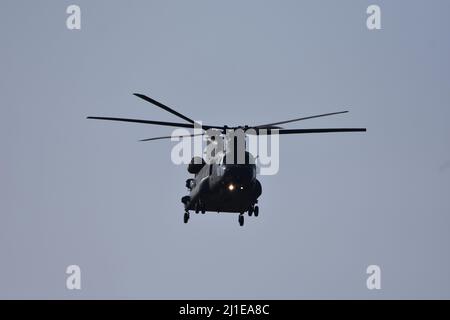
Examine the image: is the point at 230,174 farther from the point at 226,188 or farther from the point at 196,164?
the point at 196,164

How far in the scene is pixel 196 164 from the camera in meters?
57.9

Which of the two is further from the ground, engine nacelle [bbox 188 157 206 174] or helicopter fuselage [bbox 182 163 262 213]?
engine nacelle [bbox 188 157 206 174]

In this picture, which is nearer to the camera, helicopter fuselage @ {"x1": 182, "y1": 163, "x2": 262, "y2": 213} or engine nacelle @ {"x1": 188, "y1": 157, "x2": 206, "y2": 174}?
helicopter fuselage @ {"x1": 182, "y1": 163, "x2": 262, "y2": 213}

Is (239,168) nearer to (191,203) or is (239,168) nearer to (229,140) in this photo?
(229,140)

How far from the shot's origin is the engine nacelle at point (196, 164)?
57781 mm

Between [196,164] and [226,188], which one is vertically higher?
[196,164]

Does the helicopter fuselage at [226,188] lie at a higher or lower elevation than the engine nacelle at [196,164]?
lower

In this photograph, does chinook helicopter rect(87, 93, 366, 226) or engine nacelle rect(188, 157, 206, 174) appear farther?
engine nacelle rect(188, 157, 206, 174)

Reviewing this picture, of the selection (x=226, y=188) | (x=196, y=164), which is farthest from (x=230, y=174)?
(x=196, y=164)

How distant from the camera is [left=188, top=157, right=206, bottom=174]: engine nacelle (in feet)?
190

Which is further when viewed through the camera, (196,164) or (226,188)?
(196,164)

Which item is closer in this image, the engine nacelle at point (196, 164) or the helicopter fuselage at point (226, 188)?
the helicopter fuselage at point (226, 188)
